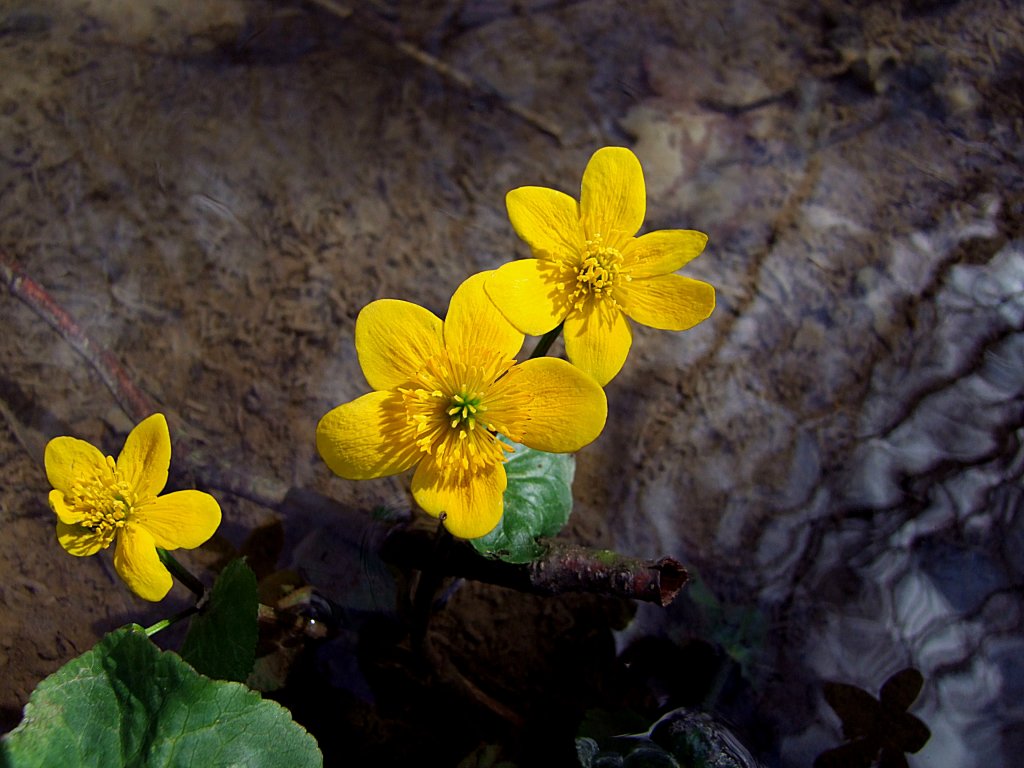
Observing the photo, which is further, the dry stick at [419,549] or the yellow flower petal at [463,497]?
the dry stick at [419,549]

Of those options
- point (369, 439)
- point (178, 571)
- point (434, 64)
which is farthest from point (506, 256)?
point (178, 571)

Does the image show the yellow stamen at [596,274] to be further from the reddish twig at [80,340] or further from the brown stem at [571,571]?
→ the reddish twig at [80,340]

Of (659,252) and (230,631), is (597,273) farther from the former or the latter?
(230,631)

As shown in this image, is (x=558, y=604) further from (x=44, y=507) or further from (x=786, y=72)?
(x=786, y=72)

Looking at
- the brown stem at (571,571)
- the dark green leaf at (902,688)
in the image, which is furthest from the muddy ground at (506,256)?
the brown stem at (571,571)

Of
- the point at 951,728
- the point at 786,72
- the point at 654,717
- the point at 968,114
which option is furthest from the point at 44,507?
the point at 968,114

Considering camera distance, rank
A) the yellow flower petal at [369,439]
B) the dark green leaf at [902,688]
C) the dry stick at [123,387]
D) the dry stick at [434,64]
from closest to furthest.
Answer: the yellow flower petal at [369,439], the dark green leaf at [902,688], the dry stick at [123,387], the dry stick at [434,64]

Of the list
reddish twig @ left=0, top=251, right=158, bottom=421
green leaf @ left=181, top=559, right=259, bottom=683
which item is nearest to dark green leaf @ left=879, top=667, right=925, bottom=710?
green leaf @ left=181, top=559, right=259, bottom=683
